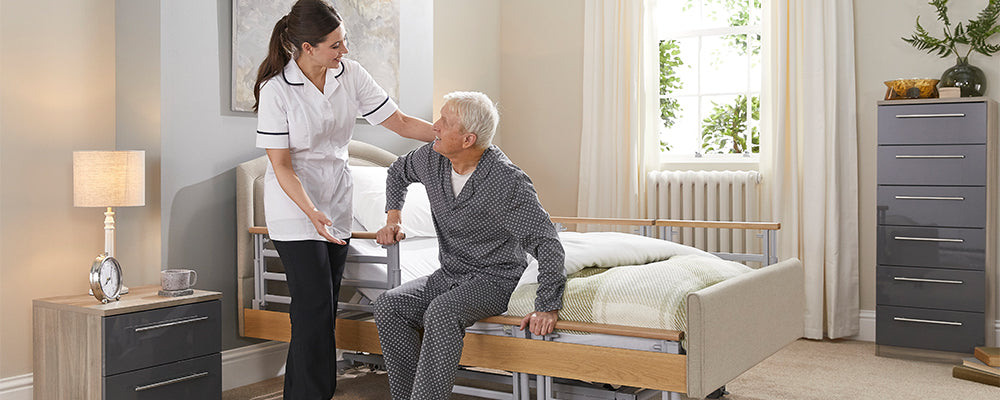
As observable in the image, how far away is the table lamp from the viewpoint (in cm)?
274

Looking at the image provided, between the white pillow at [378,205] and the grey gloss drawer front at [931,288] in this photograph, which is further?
the grey gloss drawer front at [931,288]

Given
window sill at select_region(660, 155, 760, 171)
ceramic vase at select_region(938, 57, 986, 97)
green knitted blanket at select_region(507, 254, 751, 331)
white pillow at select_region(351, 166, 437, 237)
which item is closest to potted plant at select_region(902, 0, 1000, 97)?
ceramic vase at select_region(938, 57, 986, 97)

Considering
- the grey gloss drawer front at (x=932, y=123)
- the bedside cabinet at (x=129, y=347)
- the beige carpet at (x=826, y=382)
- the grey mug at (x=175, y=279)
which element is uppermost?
the grey gloss drawer front at (x=932, y=123)

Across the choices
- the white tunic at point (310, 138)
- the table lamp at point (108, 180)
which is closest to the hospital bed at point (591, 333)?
the white tunic at point (310, 138)

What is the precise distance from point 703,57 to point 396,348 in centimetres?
326

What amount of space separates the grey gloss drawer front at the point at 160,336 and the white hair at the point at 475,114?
3.78ft

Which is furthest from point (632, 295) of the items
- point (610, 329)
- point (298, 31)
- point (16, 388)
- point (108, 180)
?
point (16, 388)

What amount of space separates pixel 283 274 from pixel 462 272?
3.01 feet

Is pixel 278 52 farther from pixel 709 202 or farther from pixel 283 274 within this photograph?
pixel 709 202

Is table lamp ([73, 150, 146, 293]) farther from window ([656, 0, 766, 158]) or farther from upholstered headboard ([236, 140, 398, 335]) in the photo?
window ([656, 0, 766, 158])

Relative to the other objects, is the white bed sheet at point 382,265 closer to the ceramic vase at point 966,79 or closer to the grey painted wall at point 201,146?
the grey painted wall at point 201,146

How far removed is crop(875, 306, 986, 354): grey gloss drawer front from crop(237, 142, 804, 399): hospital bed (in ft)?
4.26

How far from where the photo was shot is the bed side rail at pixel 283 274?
2779 mm

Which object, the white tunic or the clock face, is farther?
the clock face
